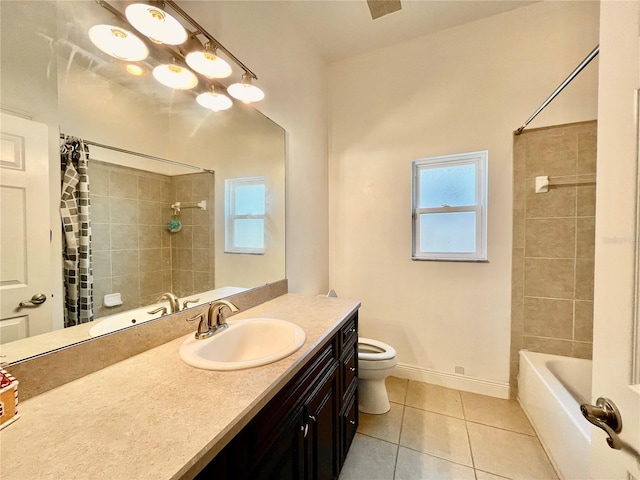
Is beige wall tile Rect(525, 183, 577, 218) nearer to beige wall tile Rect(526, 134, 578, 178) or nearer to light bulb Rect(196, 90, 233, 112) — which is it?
beige wall tile Rect(526, 134, 578, 178)

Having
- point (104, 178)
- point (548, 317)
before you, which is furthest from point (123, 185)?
point (548, 317)

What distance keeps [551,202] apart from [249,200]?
2.16 meters

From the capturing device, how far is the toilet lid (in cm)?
180

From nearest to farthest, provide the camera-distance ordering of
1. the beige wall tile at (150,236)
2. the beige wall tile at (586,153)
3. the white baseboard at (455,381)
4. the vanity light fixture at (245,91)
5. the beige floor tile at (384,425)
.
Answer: the beige wall tile at (150,236)
the vanity light fixture at (245,91)
the beige floor tile at (384,425)
the beige wall tile at (586,153)
the white baseboard at (455,381)

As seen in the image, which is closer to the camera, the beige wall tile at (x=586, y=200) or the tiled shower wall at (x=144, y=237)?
the tiled shower wall at (x=144, y=237)

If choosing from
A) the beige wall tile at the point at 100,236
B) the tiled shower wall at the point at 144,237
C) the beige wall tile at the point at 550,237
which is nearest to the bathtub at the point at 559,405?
the beige wall tile at the point at 550,237

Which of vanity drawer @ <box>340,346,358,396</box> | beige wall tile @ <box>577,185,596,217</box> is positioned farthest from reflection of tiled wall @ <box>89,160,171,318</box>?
beige wall tile @ <box>577,185,596,217</box>

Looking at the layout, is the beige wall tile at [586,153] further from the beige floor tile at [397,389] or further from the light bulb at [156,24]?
the light bulb at [156,24]

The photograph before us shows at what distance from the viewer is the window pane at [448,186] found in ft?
7.07

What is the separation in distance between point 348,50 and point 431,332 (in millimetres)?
2682

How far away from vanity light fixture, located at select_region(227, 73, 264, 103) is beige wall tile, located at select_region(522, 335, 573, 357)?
8.46 ft

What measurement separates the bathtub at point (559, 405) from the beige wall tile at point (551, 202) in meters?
1.04

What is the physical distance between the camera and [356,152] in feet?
8.16

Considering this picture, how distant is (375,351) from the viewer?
6.62 feet
